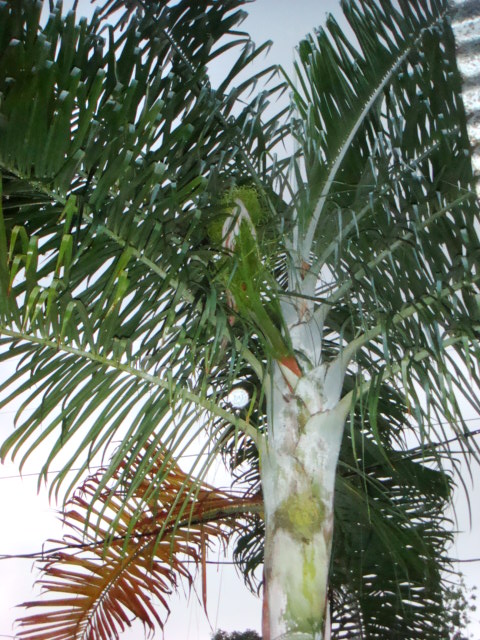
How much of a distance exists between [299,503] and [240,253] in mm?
563

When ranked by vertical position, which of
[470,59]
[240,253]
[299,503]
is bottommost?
[299,503]

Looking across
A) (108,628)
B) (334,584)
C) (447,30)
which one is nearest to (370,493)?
(334,584)

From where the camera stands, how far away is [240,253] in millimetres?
1648

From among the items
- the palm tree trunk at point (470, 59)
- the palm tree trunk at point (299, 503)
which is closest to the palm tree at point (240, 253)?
the palm tree trunk at point (299, 503)

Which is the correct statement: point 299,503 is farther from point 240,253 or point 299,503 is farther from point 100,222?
point 100,222

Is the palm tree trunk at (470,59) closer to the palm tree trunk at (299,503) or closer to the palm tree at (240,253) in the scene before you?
the palm tree at (240,253)

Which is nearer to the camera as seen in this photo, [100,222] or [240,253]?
[100,222]

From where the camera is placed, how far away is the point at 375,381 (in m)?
1.67

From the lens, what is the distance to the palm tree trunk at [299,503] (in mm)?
1438

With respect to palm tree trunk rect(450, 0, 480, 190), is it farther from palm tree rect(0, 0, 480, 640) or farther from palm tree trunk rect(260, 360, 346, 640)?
palm tree trunk rect(260, 360, 346, 640)

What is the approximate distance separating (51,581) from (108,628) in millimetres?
258

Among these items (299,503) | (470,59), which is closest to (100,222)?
(299,503)

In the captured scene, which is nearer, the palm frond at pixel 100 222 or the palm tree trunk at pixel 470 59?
the palm tree trunk at pixel 470 59

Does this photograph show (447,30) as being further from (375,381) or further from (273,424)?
(273,424)
